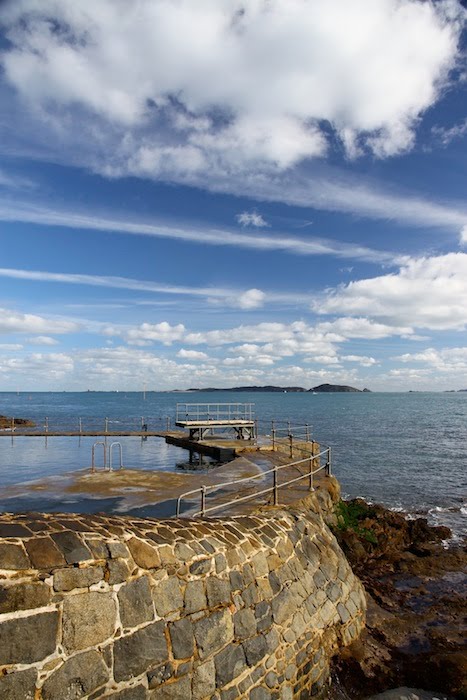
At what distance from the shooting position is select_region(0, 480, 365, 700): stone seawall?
4.10 metres

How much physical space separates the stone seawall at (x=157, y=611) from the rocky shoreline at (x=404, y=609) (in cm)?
79

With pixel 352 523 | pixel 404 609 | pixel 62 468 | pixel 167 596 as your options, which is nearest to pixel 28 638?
pixel 167 596

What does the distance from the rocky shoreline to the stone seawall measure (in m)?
0.79

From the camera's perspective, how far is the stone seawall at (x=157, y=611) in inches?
161

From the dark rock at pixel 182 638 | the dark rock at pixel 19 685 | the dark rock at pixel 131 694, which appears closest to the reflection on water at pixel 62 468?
the dark rock at pixel 182 638

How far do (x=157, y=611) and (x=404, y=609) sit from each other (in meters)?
7.91

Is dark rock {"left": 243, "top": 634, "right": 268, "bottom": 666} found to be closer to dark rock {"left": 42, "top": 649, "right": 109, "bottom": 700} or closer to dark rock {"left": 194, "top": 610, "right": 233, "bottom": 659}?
dark rock {"left": 194, "top": 610, "right": 233, "bottom": 659}

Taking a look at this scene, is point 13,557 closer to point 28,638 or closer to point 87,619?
point 28,638

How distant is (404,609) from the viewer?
412 inches

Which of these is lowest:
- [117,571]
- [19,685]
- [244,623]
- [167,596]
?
[244,623]

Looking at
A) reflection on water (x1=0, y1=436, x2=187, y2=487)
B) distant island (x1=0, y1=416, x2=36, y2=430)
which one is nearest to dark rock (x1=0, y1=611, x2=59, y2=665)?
reflection on water (x1=0, y1=436, x2=187, y2=487)

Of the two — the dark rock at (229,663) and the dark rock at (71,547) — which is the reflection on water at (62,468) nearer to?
the dark rock at (229,663)

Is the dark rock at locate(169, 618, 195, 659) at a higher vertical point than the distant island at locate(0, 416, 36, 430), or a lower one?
higher

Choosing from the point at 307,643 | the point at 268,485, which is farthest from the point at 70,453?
the point at 307,643
